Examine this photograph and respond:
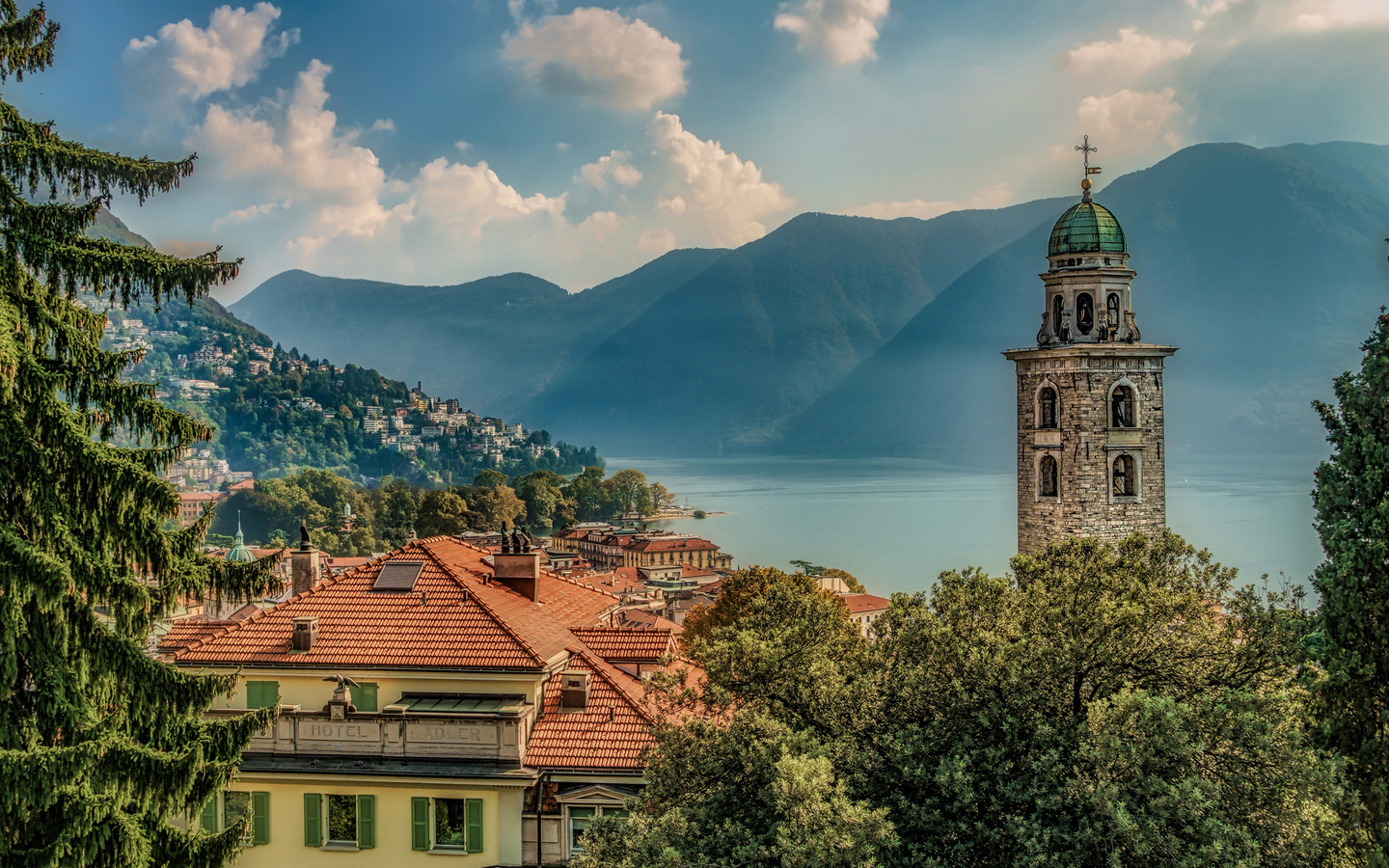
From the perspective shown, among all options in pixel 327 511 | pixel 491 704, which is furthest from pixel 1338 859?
pixel 327 511

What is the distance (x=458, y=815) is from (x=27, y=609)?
812 cm

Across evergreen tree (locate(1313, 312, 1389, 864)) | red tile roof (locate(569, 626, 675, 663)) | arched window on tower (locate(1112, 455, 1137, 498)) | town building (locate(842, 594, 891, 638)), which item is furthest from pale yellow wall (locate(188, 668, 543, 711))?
town building (locate(842, 594, 891, 638))

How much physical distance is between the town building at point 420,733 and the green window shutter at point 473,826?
0.8 inches

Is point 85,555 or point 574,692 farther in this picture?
point 574,692

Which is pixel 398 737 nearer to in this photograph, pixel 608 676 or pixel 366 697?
pixel 366 697

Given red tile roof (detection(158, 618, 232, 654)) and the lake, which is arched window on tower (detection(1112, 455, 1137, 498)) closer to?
red tile roof (detection(158, 618, 232, 654))

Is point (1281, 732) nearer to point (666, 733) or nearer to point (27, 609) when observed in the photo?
point (666, 733)

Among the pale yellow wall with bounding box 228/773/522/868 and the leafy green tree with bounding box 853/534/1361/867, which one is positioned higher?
the leafy green tree with bounding box 853/534/1361/867

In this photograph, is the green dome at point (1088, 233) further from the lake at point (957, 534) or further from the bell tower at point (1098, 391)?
the lake at point (957, 534)

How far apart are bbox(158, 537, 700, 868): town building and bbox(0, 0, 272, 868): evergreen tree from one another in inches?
217

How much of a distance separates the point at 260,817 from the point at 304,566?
848cm

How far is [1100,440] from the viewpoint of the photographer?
24266mm

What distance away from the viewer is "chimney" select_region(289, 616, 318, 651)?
678 inches

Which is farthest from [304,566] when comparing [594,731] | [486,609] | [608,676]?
[594,731]
